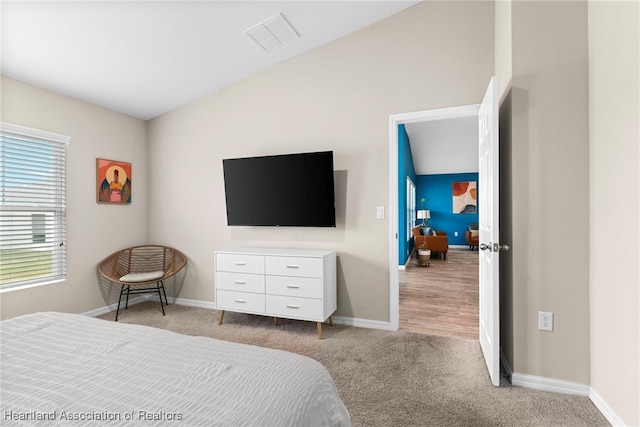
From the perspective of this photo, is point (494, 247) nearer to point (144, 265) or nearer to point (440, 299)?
point (440, 299)

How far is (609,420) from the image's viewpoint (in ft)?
5.77

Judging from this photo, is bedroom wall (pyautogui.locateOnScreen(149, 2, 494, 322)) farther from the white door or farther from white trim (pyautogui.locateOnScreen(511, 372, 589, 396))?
white trim (pyautogui.locateOnScreen(511, 372, 589, 396))

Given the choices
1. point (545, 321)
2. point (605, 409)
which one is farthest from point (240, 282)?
point (605, 409)

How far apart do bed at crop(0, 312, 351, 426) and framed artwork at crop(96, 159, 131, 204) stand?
2663mm

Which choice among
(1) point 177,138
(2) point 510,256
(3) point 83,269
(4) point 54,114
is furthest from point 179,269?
(2) point 510,256

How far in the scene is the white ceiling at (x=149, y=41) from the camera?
7.86 feet

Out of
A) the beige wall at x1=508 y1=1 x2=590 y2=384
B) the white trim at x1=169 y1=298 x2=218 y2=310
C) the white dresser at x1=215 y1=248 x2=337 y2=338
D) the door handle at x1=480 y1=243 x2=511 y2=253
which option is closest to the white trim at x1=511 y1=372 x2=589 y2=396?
the beige wall at x1=508 y1=1 x2=590 y2=384

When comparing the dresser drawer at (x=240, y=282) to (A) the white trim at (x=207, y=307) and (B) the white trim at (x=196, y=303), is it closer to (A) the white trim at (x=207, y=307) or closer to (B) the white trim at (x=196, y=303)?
(A) the white trim at (x=207, y=307)

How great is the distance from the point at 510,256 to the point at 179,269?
3310mm

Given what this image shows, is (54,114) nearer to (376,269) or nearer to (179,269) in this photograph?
(179,269)

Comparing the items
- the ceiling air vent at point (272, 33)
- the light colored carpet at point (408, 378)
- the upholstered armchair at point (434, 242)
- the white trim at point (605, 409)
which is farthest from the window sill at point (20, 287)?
the upholstered armchair at point (434, 242)

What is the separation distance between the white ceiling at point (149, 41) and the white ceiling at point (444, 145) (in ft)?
14.2

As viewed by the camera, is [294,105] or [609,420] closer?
[609,420]

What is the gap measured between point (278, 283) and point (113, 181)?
2.37m
